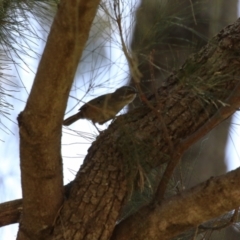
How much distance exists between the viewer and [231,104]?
1.17 metres

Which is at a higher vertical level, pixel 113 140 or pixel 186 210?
pixel 113 140

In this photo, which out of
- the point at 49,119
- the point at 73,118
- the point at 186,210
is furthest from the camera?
the point at 73,118

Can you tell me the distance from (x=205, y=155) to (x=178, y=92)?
1112mm

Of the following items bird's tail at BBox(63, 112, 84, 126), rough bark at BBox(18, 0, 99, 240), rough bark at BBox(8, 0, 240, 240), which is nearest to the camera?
rough bark at BBox(18, 0, 99, 240)

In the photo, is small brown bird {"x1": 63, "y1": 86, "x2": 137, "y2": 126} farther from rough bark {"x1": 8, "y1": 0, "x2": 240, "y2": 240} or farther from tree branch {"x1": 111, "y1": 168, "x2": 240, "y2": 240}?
tree branch {"x1": 111, "y1": 168, "x2": 240, "y2": 240}

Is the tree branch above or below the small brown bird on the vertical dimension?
below

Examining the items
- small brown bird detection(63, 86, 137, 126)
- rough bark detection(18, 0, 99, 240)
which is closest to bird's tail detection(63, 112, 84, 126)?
small brown bird detection(63, 86, 137, 126)

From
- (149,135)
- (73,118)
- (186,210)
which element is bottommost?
(186,210)

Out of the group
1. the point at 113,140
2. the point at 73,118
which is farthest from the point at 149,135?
the point at 73,118

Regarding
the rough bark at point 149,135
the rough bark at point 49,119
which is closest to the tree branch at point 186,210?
the rough bark at point 149,135

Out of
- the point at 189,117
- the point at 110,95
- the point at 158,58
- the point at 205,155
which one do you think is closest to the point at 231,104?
the point at 189,117

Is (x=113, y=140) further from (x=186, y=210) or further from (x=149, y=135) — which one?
(x=186, y=210)

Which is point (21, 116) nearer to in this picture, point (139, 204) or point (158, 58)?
point (139, 204)

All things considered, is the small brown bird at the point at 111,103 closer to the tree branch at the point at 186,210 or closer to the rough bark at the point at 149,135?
the rough bark at the point at 149,135
